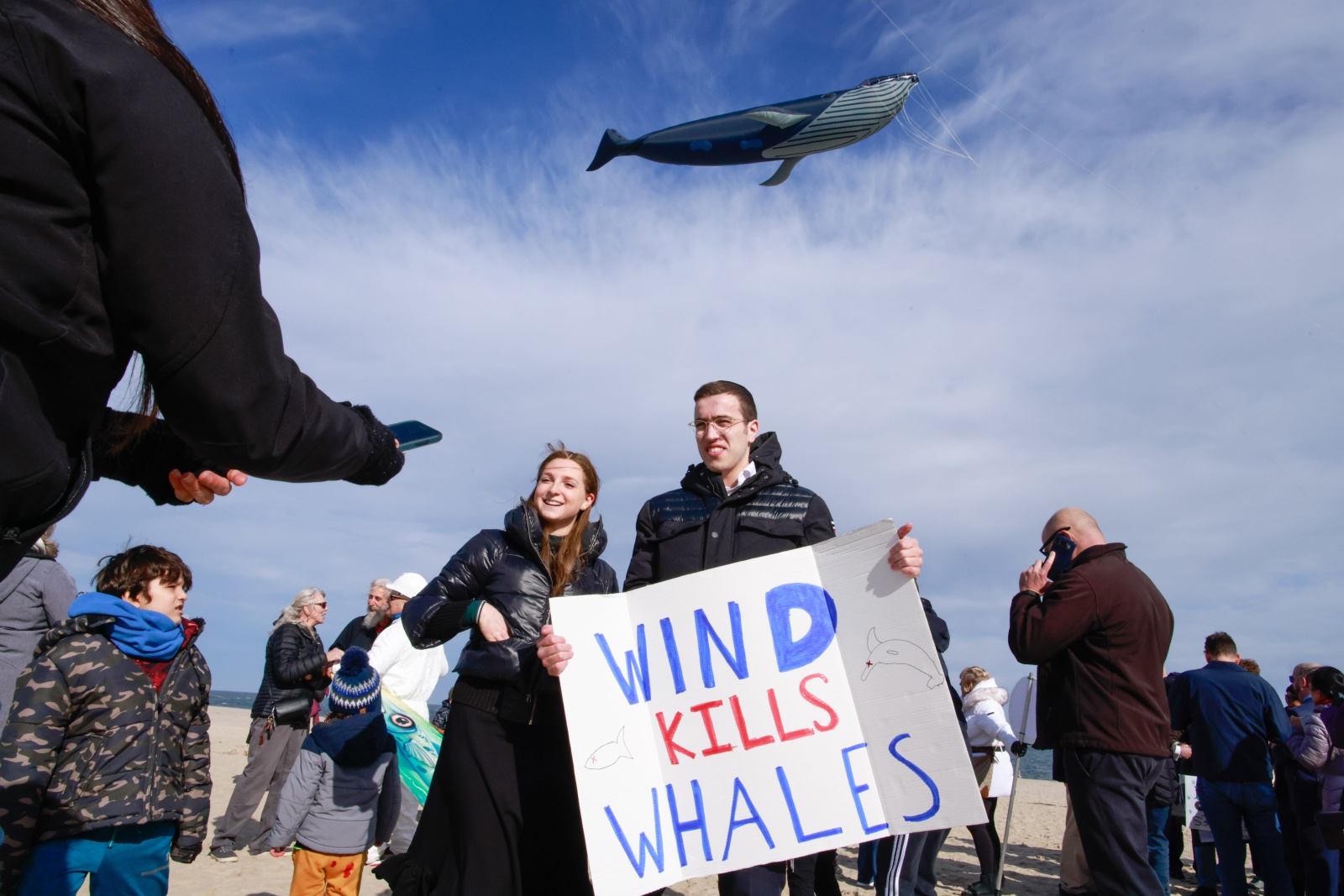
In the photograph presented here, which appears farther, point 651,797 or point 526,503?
point 526,503

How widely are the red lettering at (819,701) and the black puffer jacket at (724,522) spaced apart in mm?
513

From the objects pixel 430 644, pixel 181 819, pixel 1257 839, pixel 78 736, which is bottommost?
pixel 1257 839

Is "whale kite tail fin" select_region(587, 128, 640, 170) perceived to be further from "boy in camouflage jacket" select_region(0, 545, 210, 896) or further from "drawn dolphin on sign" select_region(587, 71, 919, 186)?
"boy in camouflage jacket" select_region(0, 545, 210, 896)

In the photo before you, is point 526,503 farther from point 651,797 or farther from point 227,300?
point 227,300

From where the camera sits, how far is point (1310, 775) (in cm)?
666

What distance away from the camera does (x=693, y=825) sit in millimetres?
2979

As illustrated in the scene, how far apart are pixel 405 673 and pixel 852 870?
4.46 meters

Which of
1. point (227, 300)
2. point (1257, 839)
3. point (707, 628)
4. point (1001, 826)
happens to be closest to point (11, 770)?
point (707, 628)

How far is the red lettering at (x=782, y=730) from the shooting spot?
3.02 metres

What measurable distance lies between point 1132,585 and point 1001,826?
9.72m

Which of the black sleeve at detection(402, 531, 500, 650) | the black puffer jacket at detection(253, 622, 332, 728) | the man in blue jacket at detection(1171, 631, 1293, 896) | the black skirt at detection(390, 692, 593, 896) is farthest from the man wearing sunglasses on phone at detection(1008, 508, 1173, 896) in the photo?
the black puffer jacket at detection(253, 622, 332, 728)

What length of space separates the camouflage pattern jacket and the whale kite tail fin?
6.56m

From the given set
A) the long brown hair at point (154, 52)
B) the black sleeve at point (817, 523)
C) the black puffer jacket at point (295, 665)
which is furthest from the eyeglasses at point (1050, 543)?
the black puffer jacket at point (295, 665)

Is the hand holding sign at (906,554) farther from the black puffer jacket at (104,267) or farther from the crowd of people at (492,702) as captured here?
the black puffer jacket at (104,267)
